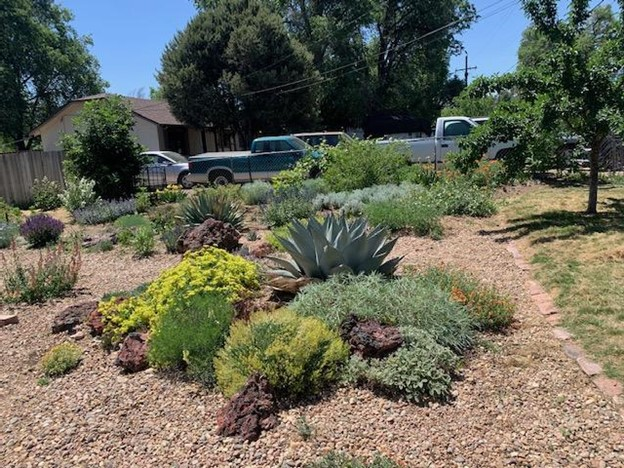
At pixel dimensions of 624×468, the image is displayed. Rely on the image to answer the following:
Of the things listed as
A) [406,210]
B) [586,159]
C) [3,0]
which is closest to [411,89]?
[586,159]

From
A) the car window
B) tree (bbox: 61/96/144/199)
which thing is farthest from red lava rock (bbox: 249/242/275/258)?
the car window

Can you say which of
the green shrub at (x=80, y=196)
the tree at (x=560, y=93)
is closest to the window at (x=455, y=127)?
the tree at (x=560, y=93)

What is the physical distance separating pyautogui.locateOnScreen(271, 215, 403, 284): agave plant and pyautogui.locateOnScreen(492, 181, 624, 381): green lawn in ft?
6.02

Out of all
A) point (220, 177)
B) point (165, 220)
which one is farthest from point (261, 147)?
point (165, 220)

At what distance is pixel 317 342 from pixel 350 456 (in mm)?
908

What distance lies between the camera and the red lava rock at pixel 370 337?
373cm

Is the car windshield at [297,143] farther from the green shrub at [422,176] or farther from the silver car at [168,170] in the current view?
the green shrub at [422,176]

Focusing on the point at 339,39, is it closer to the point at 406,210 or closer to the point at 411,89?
the point at 411,89

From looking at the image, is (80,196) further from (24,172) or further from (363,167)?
(363,167)

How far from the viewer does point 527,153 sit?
8508 millimetres

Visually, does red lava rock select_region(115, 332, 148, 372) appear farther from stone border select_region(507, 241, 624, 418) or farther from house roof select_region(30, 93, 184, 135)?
house roof select_region(30, 93, 184, 135)

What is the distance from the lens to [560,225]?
8.01m

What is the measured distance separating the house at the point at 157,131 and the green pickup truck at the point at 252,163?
41.7 feet

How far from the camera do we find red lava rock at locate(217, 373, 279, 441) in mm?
3076
